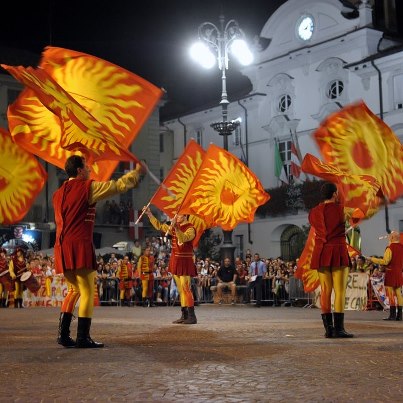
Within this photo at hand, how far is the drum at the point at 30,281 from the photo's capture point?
26.1 meters

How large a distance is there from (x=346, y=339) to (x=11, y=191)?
609 cm

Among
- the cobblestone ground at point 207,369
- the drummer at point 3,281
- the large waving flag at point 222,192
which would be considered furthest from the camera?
the drummer at point 3,281

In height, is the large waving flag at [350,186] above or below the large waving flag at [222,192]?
below

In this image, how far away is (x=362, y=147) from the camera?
486 inches

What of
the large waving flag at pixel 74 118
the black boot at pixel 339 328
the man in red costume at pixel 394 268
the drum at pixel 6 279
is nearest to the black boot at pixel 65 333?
the large waving flag at pixel 74 118

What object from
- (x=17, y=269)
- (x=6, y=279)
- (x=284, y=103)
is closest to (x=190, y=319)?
(x=17, y=269)

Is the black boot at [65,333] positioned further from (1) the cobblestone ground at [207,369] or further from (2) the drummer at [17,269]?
(2) the drummer at [17,269]

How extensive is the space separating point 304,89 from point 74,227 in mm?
35871

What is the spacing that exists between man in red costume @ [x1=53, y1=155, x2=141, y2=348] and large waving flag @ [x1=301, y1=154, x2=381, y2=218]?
3338mm

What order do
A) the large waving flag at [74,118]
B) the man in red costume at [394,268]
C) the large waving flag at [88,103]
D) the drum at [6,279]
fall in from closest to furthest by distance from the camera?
the large waving flag at [74,118], the large waving flag at [88,103], the man in red costume at [394,268], the drum at [6,279]

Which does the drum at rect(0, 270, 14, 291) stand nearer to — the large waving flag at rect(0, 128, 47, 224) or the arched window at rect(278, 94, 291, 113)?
the large waving flag at rect(0, 128, 47, 224)

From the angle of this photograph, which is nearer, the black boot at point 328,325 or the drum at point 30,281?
the black boot at point 328,325

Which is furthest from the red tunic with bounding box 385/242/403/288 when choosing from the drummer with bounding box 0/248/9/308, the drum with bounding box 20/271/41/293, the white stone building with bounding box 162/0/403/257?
the white stone building with bounding box 162/0/403/257

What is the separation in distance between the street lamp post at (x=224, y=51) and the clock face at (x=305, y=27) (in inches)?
671
